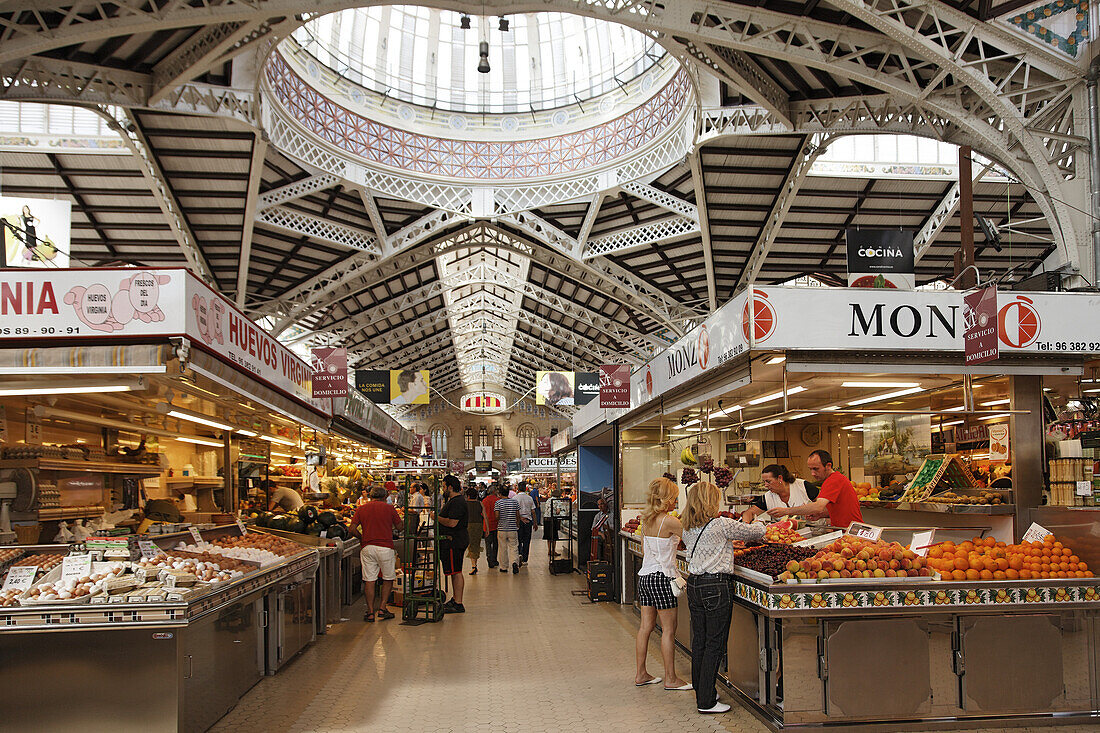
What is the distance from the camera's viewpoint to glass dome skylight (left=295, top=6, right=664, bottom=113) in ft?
57.8

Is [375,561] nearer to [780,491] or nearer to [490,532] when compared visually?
[780,491]

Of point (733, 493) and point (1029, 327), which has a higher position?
point (1029, 327)

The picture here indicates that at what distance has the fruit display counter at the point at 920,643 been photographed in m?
4.68

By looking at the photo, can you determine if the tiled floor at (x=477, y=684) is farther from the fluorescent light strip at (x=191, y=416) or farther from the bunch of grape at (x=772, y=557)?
the fluorescent light strip at (x=191, y=416)

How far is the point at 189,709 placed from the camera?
4.51 m

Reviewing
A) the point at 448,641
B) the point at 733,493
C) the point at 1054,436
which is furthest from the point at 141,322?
the point at 733,493

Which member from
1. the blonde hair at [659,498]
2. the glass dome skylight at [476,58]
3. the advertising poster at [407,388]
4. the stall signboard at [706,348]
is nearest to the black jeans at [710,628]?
the blonde hair at [659,498]

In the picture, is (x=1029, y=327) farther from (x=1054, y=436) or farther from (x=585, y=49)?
(x=585, y=49)

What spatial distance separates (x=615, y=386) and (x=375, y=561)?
3.23m

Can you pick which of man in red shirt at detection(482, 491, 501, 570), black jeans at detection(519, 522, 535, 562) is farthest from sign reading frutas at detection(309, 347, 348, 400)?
black jeans at detection(519, 522, 535, 562)

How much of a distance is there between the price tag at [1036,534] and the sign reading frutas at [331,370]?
7016 mm

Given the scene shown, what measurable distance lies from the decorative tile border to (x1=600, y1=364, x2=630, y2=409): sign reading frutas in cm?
445

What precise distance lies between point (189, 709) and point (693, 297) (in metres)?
19.2


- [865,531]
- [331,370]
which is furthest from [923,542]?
[331,370]
